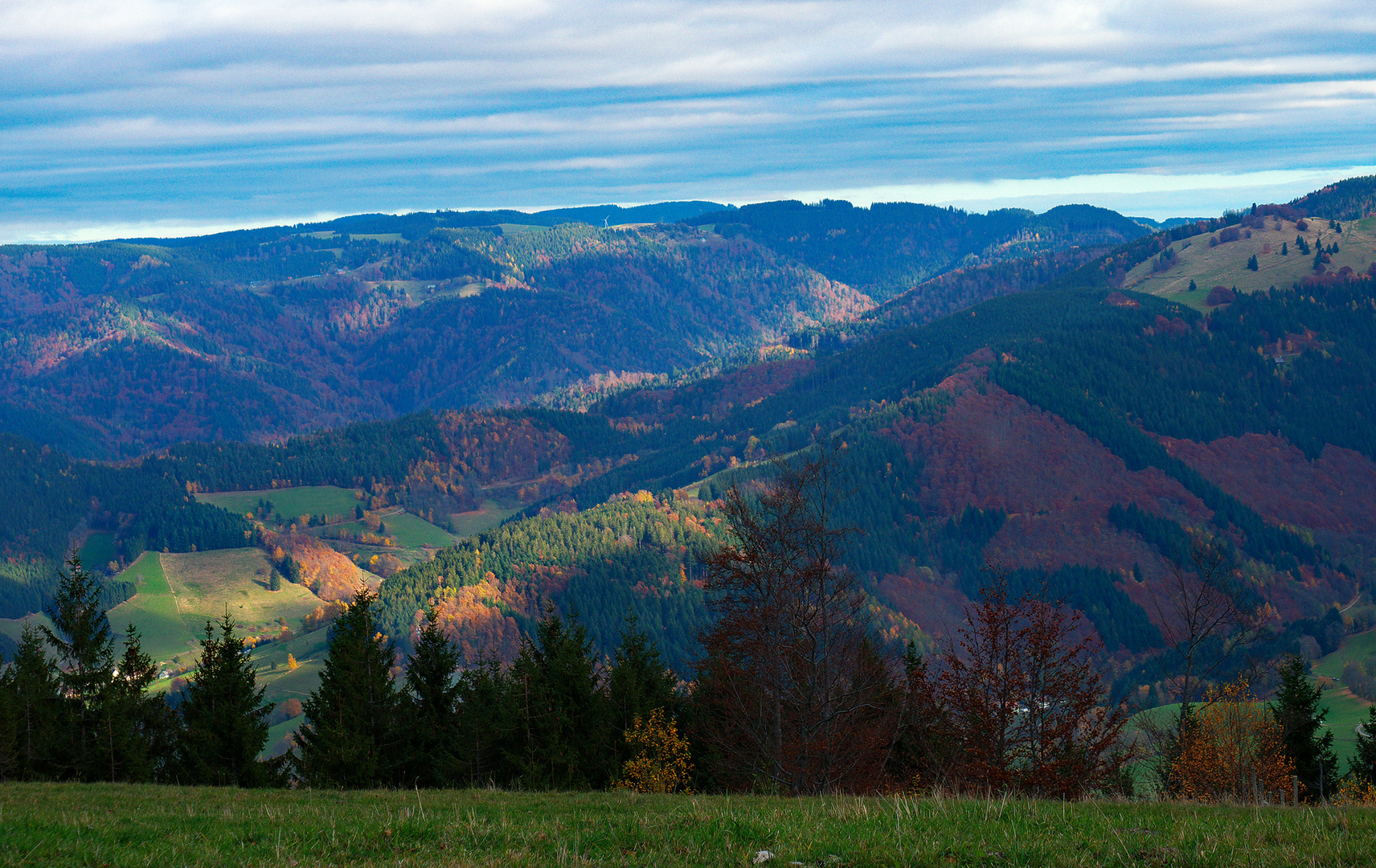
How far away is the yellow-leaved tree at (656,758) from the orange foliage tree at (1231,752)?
2666 centimetres

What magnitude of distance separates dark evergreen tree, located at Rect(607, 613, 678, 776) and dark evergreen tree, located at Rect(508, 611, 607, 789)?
94 centimetres

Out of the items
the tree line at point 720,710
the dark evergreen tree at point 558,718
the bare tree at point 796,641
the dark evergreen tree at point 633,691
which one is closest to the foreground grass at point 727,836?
the tree line at point 720,710

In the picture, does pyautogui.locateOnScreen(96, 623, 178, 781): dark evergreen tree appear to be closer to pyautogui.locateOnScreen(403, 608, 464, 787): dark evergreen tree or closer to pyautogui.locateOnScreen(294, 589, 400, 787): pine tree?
pyautogui.locateOnScreen(294, 589, 400, 787): pine tree

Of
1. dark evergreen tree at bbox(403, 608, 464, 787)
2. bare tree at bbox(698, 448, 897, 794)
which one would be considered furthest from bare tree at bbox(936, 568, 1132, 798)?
dark evergreen tree at bbox(403, 608, 464, 787)

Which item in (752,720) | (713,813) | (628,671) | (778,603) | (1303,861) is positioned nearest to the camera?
(1303,861)

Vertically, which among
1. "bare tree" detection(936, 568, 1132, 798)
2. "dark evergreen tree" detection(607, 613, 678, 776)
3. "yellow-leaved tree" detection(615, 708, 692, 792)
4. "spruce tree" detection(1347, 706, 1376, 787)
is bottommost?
"spruce tree" detection(1347, 706, 1376, 787)

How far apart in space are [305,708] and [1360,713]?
188 m

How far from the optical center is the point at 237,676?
59.2 m

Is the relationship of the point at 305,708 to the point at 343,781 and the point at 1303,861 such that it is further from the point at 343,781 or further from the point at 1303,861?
the point at 1303,861

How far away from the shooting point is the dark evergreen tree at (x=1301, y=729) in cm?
6875

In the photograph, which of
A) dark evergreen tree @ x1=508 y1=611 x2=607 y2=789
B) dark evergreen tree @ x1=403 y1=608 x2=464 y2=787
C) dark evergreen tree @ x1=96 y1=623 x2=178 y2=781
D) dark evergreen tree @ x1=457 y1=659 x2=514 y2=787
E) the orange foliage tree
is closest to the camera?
dark evergreen tree @ x1=508 y1=611 x2=607 y2=789

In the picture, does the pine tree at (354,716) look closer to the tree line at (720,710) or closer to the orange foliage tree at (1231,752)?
the tree line at (720,710)

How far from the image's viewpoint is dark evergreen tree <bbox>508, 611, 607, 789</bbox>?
2176 inches

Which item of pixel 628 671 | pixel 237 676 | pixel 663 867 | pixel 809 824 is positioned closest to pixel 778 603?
pixel 628 671
